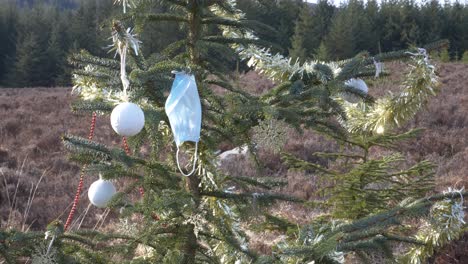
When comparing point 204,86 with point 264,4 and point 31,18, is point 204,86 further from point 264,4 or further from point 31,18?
point 31,18

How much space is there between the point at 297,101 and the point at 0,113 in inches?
537

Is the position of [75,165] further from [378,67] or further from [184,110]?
[378,67]

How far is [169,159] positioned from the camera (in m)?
2.28

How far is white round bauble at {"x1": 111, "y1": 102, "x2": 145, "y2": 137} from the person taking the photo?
1.52 metres

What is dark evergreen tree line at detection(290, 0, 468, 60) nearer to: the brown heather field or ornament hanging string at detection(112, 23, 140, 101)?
the brown heather field

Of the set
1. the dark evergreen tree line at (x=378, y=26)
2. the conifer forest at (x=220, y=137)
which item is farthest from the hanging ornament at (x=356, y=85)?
the dark evergreen tree line at (x=378, y=26)

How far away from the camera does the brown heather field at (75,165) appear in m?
6.38

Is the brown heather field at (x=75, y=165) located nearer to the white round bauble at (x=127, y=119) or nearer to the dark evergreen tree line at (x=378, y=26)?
the white round bauble at (x=127, y=119)

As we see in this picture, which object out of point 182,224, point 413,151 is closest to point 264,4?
point 182,224

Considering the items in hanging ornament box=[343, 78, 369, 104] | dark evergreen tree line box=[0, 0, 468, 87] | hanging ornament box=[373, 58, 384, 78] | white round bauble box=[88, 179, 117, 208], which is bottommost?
white round bauble box=[88, 179, 117, 208]

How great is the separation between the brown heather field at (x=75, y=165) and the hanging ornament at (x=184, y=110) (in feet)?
7.58

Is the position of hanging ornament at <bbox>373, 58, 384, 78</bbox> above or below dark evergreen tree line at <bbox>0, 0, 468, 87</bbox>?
below

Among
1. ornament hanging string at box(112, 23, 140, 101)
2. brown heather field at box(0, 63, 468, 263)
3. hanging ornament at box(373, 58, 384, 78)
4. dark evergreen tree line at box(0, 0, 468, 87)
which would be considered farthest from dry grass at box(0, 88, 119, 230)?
dark evergreen tree line at box(0, 0, 468, 87)

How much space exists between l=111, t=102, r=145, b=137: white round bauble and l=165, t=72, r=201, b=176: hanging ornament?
120 millimetres
